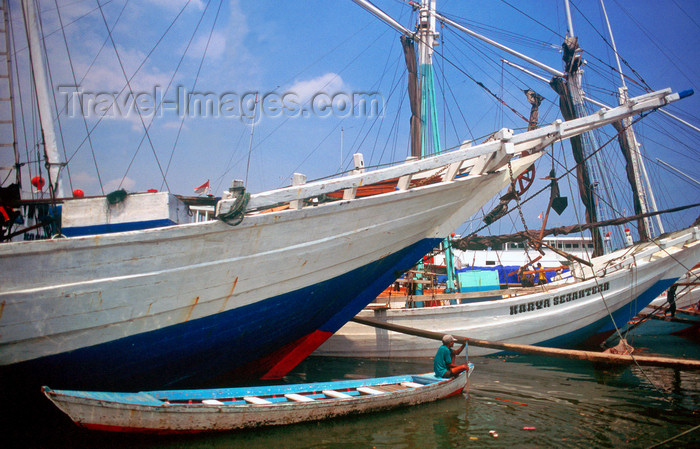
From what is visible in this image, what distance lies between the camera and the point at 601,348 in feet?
44.1

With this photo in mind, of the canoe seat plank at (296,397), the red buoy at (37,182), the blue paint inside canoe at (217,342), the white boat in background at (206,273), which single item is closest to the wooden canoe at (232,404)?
the canoe seat plank at (296,397)

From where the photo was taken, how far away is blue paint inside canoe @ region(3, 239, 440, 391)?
5.77 metres

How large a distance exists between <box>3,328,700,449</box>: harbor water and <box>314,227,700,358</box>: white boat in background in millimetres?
2103

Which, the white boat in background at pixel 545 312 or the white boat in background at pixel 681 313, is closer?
the white boat in background at pixel 545 312

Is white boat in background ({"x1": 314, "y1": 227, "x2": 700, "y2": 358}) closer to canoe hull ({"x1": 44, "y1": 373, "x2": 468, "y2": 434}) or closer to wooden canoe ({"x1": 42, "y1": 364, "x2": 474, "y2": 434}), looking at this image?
wooden canoe ({"x1": 42, "y1": 364, "x2": 474, "y2": 434})

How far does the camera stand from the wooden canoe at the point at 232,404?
4812 millimetres

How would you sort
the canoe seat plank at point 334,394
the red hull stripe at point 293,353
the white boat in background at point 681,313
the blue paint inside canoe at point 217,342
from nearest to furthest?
the blue paint inside canoe at point 217,342, the canoe seat plank at point 334,394, the red hull stripe at point 293,353, the white boat in background at point 681,313

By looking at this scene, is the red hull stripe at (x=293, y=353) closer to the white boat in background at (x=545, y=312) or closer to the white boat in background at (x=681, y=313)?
the white boat in background at (x=545, y=312)

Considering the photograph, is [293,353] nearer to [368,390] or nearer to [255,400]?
[368,390]

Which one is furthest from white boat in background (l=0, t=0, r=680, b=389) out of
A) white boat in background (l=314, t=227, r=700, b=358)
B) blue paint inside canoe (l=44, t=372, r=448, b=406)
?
white boat in background (l=314, t=227, r=700, b=358)

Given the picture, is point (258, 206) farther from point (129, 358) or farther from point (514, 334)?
point (514, 334)

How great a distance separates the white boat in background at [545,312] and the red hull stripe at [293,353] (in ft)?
12.4

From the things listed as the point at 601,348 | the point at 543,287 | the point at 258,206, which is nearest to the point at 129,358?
the point at 258,206

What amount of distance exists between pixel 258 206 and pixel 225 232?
65cm
